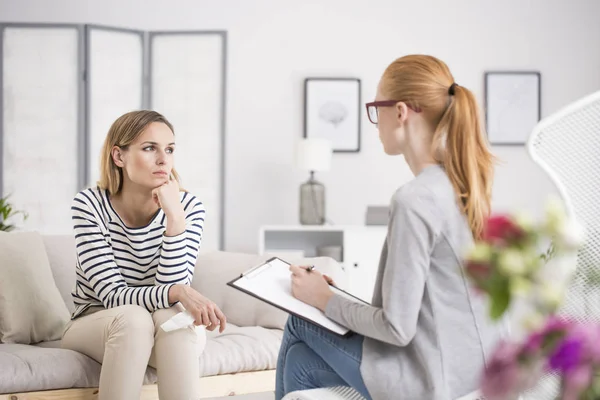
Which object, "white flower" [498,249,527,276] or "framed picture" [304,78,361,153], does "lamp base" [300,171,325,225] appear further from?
"white flower" [498,249,527,276]

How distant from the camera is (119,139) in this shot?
7.75ft

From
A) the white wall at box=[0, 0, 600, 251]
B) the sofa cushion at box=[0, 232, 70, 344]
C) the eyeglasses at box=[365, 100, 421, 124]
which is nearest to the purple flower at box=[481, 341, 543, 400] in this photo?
the eyeglasses at box=[365, 100, 421, 124]

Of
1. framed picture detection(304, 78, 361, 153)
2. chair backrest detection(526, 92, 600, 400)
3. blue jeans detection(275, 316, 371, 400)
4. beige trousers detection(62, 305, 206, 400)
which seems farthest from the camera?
framed picture detection(304, 78, 361, 153)

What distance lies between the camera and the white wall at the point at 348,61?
5309 millimetres

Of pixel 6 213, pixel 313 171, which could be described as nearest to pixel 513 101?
pixel 313 171

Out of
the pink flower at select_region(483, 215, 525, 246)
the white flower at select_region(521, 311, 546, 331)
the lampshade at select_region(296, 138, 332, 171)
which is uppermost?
the lampshade at select_region(296, 138, 332, 171)

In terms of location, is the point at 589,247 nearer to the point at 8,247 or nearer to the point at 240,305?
the point at 240,305

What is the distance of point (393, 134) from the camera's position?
166 cm

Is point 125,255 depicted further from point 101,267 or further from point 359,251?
point 359,251

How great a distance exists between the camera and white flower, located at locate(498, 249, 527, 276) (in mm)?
605

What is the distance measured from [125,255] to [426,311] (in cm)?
112

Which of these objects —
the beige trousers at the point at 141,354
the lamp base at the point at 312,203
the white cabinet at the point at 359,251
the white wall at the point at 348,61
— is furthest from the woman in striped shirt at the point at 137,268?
the white wall at the point at 348,61

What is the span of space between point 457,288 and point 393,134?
361mm

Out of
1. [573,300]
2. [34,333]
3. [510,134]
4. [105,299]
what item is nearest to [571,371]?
[573,300]
